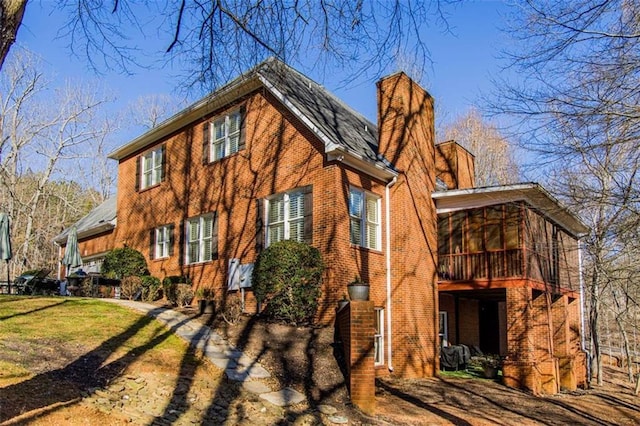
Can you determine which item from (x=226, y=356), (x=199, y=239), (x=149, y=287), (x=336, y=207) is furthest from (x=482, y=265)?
(x=149, y=287)

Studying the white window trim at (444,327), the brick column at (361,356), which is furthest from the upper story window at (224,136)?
the white window trim at (444,327)

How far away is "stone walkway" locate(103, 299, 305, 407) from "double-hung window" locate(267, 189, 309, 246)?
10.3 feet

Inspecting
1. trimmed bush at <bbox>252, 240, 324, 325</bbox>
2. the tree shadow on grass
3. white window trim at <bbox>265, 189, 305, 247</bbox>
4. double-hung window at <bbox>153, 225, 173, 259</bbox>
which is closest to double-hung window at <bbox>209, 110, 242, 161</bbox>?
white window trim at <bbox>265, 189, 305, 247</bbox>

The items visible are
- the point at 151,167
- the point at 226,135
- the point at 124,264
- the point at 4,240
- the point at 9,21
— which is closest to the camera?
the point at 9,21

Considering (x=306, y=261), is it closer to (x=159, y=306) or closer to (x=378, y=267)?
(x=378, y=267)

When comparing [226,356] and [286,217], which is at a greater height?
[286,217]

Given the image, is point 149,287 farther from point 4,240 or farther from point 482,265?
point 482,265

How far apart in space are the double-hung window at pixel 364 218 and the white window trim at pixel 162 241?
7.56m

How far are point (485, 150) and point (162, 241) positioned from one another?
25.3m

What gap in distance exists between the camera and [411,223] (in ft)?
49.2

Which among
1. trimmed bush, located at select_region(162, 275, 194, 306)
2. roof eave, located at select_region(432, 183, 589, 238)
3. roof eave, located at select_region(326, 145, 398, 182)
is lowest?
trimmed bush, located at select_region(162, 275, 194, 306)

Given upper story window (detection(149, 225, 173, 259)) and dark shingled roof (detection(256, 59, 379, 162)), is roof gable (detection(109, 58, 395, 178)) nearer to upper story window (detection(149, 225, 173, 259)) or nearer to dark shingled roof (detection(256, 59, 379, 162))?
dark shingled roof (detection(256, 59, 379, 162))

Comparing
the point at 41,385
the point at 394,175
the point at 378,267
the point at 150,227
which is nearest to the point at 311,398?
the point at 41,385

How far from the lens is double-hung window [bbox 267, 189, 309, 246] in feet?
46.2
